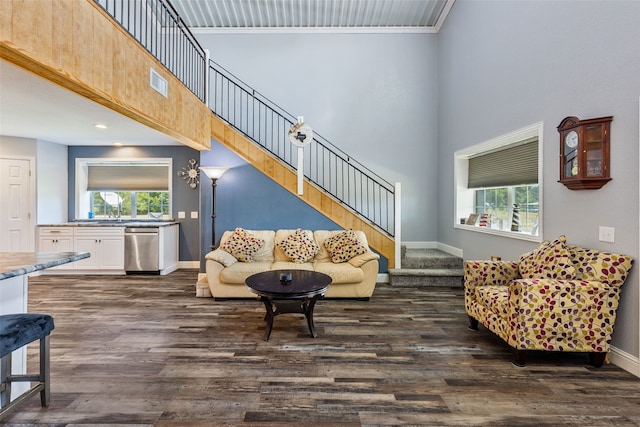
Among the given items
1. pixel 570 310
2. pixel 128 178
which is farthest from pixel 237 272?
pixel 128 178

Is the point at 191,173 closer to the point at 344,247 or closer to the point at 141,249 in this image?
the point at 141,249

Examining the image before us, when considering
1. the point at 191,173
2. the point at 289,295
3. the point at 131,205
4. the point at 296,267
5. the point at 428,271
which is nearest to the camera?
the point at 289,295

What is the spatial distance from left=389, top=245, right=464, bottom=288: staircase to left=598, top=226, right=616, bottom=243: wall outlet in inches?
92.6

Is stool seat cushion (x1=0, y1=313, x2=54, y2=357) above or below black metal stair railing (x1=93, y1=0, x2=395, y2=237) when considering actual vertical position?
below

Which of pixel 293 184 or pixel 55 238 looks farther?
pixel 55 238

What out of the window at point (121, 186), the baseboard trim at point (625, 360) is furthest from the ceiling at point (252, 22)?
the baseboard trim at point (625, 360)

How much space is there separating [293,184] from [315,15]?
11.9 ft

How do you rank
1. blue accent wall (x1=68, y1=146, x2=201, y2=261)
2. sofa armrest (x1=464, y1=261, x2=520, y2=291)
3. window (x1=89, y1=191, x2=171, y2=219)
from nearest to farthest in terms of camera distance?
sofa armrest (x1=464, y1=261, x2=520, y2=291) < blue accent wall (x1=68, y1=146, x2=201, y2=261) < window (x1=89, y1=191, x2=171, y2=219)

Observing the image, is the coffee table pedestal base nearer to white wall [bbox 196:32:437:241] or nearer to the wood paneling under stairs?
the wood paneling under stairs

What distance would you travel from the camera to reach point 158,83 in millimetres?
3471

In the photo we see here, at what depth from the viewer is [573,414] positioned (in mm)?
1977

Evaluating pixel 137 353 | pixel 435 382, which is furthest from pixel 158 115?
pixel 435 382

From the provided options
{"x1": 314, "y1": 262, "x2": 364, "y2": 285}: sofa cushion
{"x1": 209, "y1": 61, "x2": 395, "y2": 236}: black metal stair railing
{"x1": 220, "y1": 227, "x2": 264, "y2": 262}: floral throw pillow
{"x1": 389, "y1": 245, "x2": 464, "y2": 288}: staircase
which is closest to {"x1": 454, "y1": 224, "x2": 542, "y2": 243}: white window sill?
{"x1": 389, "y1": 245, "x2": 464, "y2": 288}: staircase

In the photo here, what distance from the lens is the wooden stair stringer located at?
195 inches
